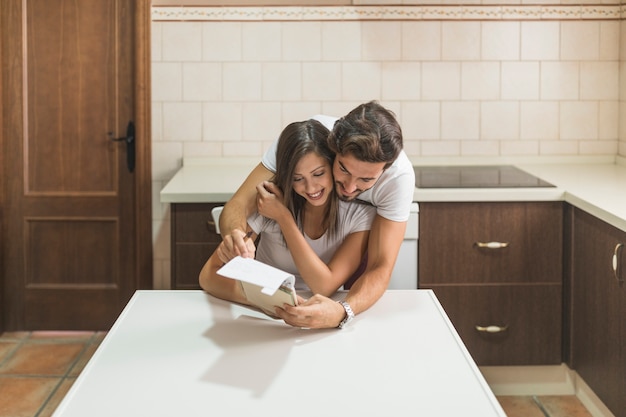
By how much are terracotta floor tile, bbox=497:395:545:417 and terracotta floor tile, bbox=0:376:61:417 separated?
188cm

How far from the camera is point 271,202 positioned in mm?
2492

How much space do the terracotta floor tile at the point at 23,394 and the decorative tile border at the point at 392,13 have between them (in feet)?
5.70

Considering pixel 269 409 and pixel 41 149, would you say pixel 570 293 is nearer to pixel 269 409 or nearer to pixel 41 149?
pixel 269 409

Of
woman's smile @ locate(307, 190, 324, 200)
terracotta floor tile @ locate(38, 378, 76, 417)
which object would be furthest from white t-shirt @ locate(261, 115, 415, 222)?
terracotta floor tile @ locate(38, 378, 76, 417)

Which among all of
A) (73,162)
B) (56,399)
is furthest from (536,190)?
(73,162)

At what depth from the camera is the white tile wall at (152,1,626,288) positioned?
13.5ft

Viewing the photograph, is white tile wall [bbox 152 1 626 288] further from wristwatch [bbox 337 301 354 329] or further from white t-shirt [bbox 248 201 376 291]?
wristwatch [bbox 337 301 354 329]

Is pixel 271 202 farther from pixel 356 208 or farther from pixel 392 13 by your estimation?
pixel 392 13

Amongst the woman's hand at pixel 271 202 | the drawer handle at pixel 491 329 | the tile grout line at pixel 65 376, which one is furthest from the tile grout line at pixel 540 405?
the tile grout line at pixel 65 376

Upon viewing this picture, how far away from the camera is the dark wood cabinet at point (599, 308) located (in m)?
2.97

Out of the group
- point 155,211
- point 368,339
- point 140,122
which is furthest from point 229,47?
point 368,339

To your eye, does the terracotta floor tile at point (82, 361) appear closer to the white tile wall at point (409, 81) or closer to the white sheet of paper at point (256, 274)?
the white tile wall at point (409, 81)

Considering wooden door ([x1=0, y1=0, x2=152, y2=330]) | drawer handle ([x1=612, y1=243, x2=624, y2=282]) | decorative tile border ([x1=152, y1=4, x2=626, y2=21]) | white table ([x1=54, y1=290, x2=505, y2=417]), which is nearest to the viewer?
white table ([x1=54, y1=290, x2=505, y2=417])

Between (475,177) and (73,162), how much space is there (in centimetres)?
195
